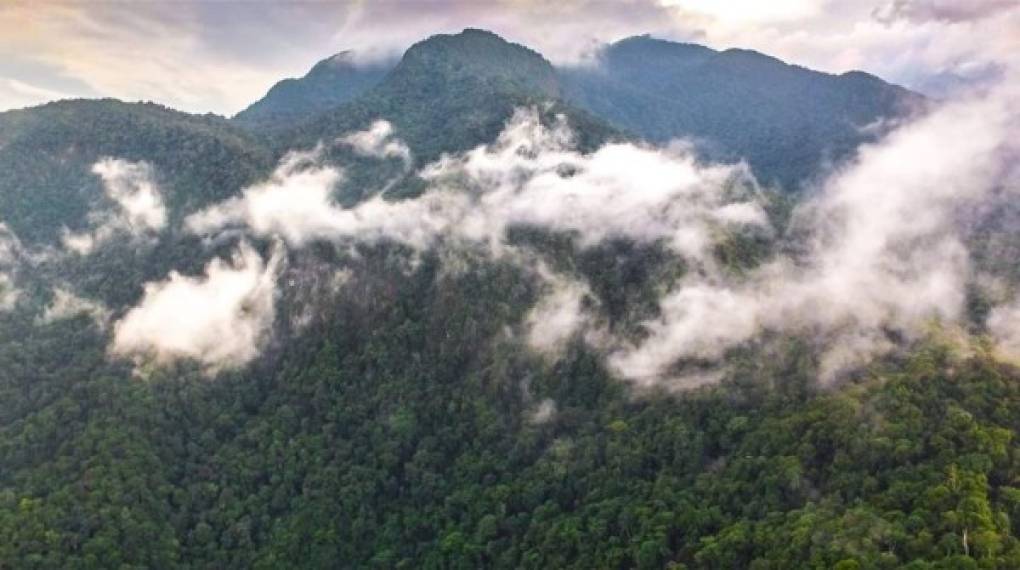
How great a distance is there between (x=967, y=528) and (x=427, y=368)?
98816 millimetres

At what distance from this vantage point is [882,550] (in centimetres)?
8906

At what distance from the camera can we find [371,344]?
168875mm

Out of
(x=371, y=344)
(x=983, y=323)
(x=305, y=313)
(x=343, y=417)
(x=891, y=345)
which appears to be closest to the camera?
(x=891, y=345)

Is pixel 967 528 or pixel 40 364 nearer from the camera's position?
pixel 967 528

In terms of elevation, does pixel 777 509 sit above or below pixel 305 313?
below

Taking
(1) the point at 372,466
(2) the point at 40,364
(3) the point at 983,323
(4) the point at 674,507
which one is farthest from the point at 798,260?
(2) the point at 40,364

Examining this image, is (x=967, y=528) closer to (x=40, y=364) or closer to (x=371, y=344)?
(x=371, y=344)

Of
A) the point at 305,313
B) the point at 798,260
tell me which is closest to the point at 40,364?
the point at 305,313

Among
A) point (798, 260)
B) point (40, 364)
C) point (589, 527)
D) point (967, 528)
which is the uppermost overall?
point (798, 260)

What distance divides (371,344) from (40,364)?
65034mm

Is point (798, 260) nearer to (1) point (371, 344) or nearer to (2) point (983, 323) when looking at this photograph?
(2) point (983, 323)

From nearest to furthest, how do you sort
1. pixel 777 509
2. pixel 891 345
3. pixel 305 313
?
1. pixel 777 509
2. pixel 891 345
3. pixel 305 313

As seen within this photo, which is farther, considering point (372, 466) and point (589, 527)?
point (372, 466)

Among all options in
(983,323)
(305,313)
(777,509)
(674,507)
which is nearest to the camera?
(777,509)
